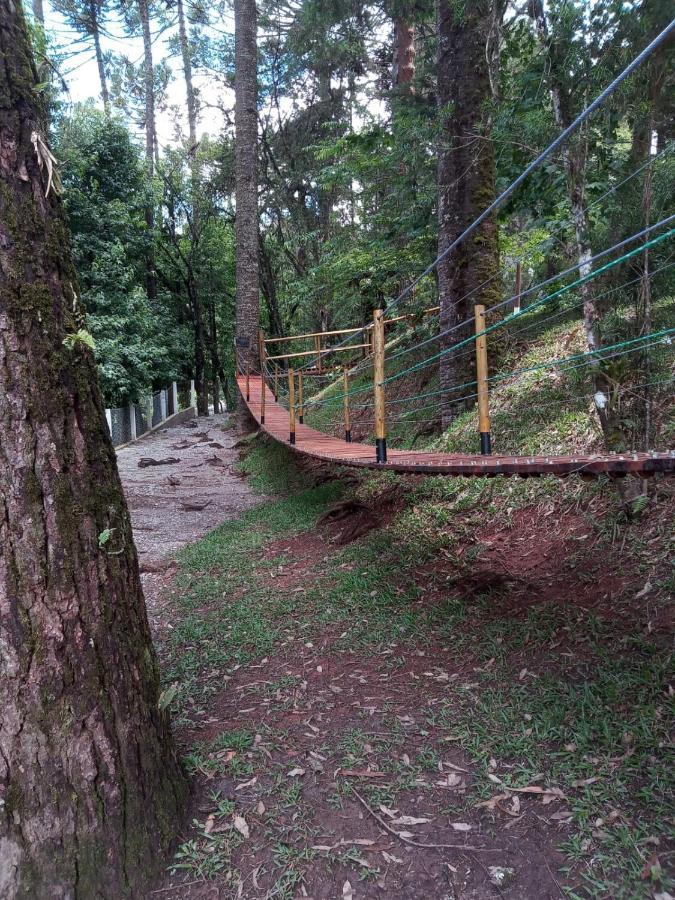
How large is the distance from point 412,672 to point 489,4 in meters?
4.69

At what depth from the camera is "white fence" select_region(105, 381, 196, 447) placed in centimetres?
1151

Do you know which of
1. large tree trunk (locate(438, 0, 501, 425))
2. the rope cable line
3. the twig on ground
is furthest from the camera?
large tree trunk (locate(438, 0, 501, 425))

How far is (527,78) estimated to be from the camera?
369 centimetres

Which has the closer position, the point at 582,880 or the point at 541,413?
the point at 582,880

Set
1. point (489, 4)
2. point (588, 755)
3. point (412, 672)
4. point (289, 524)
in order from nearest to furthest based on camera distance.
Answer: point (588, 755), point (412, 672), point (489, 4), point (289, 524)

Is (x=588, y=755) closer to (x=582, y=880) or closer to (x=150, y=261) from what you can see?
(x=582, y=880)

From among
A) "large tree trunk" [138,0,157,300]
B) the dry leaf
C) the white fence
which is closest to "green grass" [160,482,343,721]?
the dry leaf

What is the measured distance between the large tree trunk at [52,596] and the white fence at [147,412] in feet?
27.0

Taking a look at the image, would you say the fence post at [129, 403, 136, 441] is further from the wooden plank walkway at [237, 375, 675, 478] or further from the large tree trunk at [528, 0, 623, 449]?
the large tree trunk at [528, 0, 623, 449]

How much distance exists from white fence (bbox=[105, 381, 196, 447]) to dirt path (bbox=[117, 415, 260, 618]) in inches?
16.3

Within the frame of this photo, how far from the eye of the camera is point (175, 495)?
7.05 meters

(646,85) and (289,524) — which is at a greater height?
(646,85)

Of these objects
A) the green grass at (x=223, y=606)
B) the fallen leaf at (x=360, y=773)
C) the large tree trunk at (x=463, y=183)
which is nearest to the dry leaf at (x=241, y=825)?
the fallen leaf at (x=360, y=773)

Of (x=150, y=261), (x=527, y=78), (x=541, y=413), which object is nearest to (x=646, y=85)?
(x=527, y=78)
